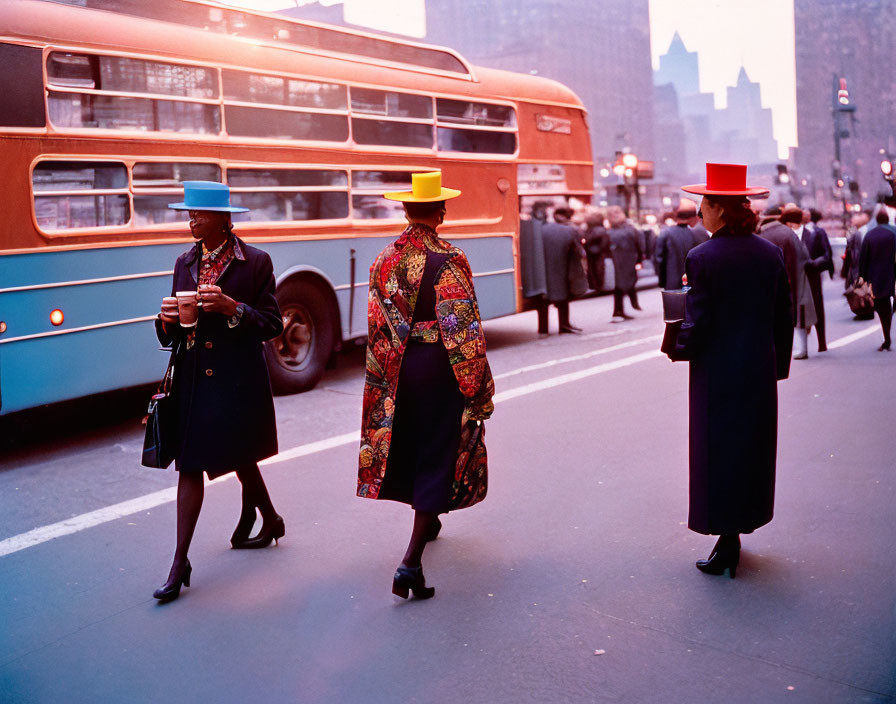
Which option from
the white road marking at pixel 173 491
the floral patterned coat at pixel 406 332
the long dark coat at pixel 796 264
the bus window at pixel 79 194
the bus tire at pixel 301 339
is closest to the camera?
the floral patterned coat at pixel 406 332

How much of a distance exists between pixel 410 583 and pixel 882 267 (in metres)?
9.16

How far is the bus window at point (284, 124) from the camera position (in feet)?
30.4

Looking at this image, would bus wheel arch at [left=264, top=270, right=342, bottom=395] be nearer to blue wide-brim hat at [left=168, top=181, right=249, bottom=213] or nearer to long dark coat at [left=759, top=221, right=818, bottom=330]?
long dark coat at [left=759, top=221, right=818, bottom=330]

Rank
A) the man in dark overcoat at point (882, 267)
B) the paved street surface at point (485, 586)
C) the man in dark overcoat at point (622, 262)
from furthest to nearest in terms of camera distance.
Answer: the man in dark overcoat at point (622, 262), the man in dark overcoat at point (882, 267), the paved street surface at point (485, 586)

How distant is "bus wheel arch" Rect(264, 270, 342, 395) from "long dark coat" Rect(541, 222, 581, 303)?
4.10 metres

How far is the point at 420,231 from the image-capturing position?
451 cm

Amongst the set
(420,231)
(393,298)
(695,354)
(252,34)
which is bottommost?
(695,354)

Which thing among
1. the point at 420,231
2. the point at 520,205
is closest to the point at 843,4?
the point at 520,205

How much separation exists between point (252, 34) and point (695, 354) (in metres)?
6.49

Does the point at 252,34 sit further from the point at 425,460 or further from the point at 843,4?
the point at 843,4

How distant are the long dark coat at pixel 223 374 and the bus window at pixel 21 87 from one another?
348cm

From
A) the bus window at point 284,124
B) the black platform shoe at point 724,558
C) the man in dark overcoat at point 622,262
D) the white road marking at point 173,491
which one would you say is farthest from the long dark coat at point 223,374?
the man in dark overcoat at point 622,262

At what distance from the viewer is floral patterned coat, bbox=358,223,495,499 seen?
4.38 meters

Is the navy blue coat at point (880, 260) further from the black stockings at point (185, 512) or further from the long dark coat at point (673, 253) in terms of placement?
the black stockings at point (185, 512)
